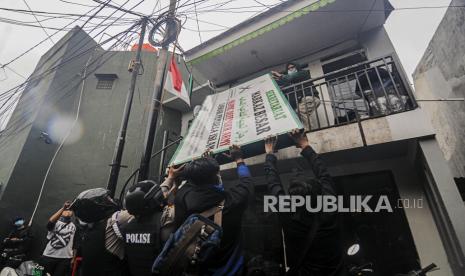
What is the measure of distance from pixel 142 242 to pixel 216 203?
0.84 meters

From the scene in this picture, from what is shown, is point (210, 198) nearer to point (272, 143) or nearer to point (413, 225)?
point (272, 143)

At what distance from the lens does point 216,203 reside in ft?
7.15

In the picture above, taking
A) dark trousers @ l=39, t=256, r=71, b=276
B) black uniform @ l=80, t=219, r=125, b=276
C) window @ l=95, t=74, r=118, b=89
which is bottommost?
dark trousers @ l=39, t=256, r=71, b=276

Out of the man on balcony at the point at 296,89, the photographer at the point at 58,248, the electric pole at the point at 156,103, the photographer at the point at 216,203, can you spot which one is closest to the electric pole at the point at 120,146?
the electric pole at the point at 156,103

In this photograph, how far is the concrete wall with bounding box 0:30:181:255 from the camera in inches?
290

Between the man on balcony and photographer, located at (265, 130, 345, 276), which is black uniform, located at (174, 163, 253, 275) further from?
→ the man on balcony

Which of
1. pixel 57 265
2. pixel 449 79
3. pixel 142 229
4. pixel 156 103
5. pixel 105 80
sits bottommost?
pixel 57 265

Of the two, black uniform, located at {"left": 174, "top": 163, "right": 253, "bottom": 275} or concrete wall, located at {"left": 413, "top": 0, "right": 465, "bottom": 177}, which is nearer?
black uniform, located at {"left": 174, "top": 163, "right": 253, "bottom": 275}

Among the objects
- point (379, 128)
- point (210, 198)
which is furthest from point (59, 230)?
point (379, 128)

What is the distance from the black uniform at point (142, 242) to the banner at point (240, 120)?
172 centimetres

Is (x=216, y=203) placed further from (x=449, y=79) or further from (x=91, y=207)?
(x=449, y=79)

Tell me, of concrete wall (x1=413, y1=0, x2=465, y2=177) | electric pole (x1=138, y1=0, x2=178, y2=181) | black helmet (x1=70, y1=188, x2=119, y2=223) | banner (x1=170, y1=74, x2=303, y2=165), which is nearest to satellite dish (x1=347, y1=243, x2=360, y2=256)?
banner (x1=170, y1=74, x2=303, y2=165)

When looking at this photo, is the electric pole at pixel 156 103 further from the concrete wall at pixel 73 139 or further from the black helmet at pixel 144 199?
the concrete wall at pixel 73 139

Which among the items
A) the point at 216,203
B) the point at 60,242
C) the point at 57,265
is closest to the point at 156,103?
the point at 216,203
